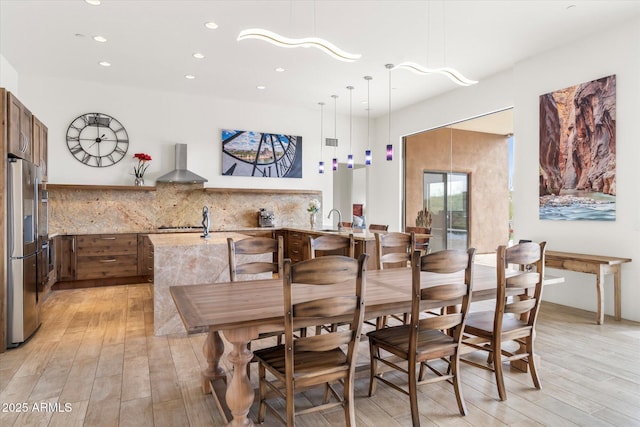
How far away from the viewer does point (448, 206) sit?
23.1 ft

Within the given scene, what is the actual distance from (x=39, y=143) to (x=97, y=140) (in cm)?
138

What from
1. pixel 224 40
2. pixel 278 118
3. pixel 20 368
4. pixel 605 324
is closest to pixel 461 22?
pixel 224 40

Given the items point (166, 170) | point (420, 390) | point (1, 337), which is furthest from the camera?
point (166, 170)

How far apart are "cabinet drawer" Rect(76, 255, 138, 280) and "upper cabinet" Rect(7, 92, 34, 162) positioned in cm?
205

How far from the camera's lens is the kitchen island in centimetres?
377

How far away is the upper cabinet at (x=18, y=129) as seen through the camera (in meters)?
3.39

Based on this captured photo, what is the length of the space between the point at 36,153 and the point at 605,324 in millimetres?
6888

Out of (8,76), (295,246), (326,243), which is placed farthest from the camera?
(295,246)

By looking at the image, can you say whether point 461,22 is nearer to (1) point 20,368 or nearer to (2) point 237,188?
(2) point 237,188

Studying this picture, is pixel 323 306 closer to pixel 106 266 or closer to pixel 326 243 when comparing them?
pixel 326 243

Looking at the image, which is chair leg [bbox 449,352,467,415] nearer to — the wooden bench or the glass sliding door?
the wooden bench

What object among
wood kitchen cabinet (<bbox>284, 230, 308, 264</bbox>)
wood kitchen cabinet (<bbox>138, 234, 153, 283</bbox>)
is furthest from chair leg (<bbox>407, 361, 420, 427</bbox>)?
wood kitchen cabinet (<bbox>138, 234, 153, 283</bbox>)

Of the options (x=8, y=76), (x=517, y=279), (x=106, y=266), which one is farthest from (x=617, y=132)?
(x=8, y=76)

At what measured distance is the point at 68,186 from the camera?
19.9ft
